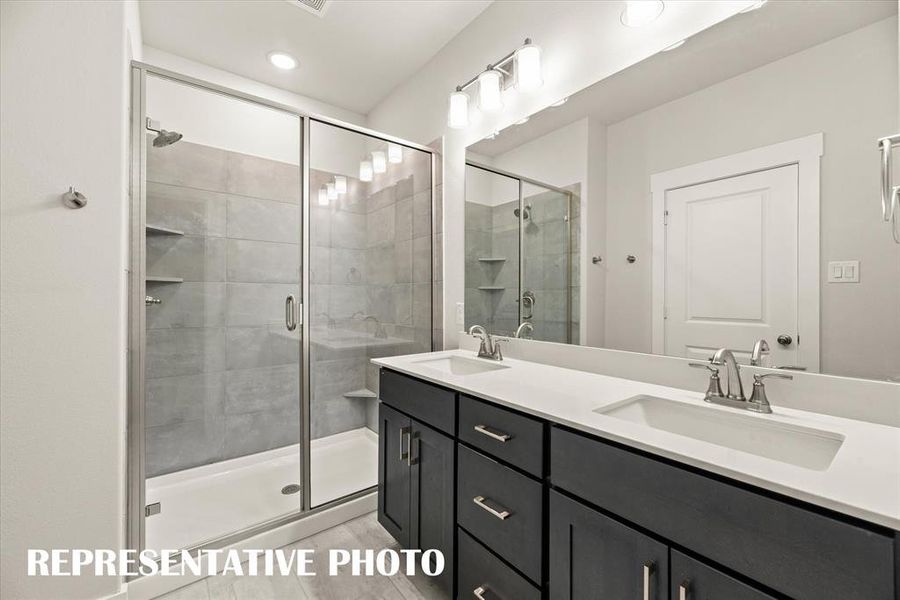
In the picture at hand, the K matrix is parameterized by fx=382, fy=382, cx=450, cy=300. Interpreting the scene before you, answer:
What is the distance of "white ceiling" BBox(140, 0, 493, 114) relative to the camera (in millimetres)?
1987

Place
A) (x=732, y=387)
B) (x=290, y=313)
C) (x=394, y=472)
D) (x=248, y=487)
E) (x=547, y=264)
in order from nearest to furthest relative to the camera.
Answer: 1. (x=732, y=387)
2. (x=394, y=472)
3. (x=547, y=264)
4. (x=290, y=313)
5. (x=248, y=487)

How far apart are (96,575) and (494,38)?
110 inches

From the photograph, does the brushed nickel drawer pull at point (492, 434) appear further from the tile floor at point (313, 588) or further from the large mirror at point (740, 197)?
the tile floor at point (313, 588)

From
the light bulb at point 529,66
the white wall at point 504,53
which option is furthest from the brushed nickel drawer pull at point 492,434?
the light bulb at point 529,66

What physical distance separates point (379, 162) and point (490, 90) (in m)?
0.80

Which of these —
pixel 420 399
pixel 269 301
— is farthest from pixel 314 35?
pixel 420 399

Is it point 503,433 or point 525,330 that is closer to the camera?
point 503,433

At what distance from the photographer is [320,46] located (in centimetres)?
228

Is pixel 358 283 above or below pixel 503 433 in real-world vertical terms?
above

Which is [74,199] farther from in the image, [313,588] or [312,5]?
[313,588]

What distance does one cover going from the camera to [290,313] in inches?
80.3

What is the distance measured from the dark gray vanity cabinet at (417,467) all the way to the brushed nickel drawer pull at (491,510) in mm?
131

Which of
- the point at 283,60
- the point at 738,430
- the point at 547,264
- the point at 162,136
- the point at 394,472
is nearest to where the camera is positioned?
the point at 738,430

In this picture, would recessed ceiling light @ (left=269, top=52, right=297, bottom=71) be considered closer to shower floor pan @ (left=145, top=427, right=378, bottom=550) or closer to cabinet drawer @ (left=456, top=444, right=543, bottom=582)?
shower floor pan @ (left=145, top=427, right=378, bottom=550)
